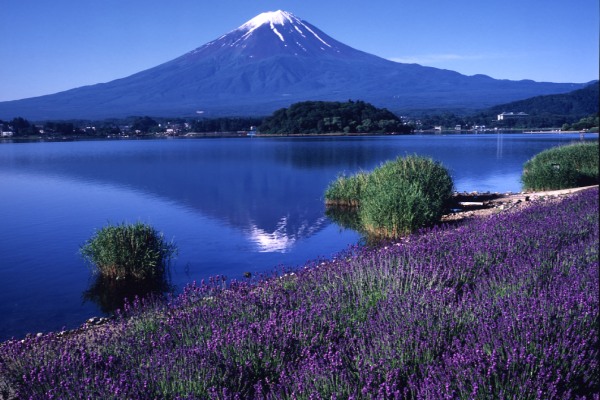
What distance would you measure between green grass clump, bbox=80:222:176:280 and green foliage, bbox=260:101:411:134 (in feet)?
293

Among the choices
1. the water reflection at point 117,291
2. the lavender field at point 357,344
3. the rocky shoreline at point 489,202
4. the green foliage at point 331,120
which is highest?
the green foliage at point 331,120

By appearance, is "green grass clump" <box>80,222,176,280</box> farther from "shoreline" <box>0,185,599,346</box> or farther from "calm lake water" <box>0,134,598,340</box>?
"shoreline" <box>0,185,599,346</box>

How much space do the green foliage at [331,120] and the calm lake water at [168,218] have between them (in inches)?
2257

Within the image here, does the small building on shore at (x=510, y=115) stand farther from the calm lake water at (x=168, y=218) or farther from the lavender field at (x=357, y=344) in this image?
the lavender field at (x=357, y=344)

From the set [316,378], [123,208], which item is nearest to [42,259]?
[123,208]

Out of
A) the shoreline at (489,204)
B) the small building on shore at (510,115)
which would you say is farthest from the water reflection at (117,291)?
the small building on shore at (510,115)

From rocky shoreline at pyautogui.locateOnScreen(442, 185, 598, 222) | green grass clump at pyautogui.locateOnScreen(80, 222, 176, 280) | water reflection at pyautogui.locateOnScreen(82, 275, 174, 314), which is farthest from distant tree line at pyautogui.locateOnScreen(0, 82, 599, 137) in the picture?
water reflection at pyautogui.locateOnScreen(82, 275, 174, 314)

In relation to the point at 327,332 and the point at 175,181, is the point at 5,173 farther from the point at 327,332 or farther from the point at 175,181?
the point at 327,332

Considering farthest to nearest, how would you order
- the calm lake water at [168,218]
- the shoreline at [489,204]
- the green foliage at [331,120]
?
Result: the green foliage at [331,120]
the shoreline at [489,204]
the calm lake water at [168,218]

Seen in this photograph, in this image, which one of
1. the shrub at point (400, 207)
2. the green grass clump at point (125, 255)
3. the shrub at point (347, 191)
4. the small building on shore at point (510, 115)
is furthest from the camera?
the small building on shore at point (510, 115)

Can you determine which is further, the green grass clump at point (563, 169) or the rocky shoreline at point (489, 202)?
the green grass clump at point (563, 169)

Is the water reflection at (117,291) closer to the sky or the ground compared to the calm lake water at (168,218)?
closer to the ground

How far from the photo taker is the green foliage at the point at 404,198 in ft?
48.1

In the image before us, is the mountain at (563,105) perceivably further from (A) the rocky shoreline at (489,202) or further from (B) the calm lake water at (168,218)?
(A) the rocky shoreline at (489,202)
